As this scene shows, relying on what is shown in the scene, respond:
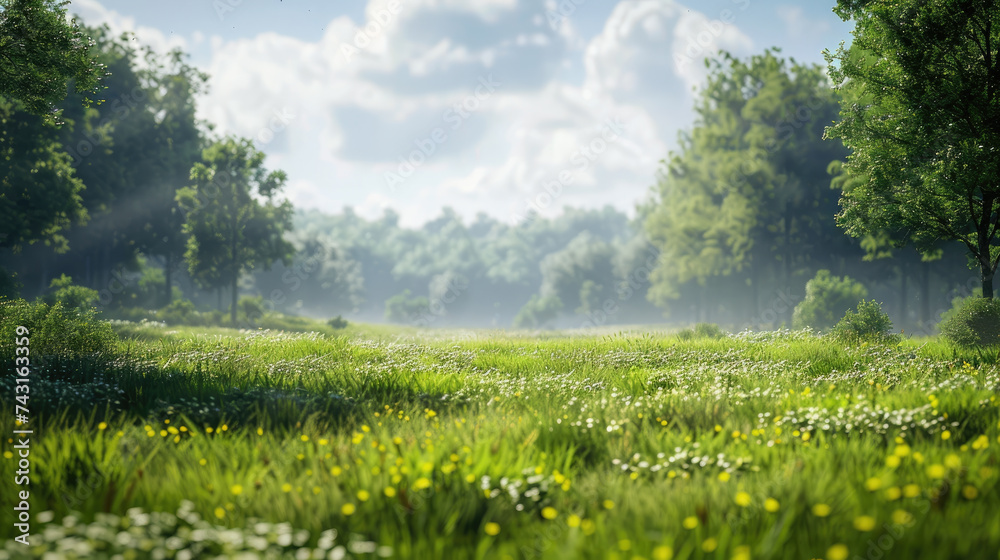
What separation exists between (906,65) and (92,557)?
1608 cm

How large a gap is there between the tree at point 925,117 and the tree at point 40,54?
18.2 metres

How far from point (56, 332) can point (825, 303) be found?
94.6 feet

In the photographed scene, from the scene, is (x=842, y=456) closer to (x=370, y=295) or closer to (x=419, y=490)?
(x=419, y=490)

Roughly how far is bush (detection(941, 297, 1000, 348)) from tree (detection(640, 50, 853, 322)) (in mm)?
22110

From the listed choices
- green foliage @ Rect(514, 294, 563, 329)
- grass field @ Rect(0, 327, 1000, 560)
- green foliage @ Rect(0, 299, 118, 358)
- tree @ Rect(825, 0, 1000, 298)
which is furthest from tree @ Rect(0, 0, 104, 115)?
green foliage @ Rect(514, 294, 563, 329)

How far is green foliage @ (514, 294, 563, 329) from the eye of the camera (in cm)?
7800

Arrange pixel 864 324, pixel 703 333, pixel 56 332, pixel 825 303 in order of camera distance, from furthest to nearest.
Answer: pixel 825 303 < pixel 703 333 < pixel 864 324 < pixel 56 332

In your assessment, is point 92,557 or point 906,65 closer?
point 92,557

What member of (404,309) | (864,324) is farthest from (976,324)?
(404,309)

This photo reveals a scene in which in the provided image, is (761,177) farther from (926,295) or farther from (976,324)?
(976,324)

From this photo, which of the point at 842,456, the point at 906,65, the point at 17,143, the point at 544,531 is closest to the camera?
the point at 544,531

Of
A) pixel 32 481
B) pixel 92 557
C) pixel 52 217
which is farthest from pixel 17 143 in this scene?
pixel 92 557

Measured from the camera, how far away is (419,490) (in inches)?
153

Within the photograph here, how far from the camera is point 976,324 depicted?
42.0ft
